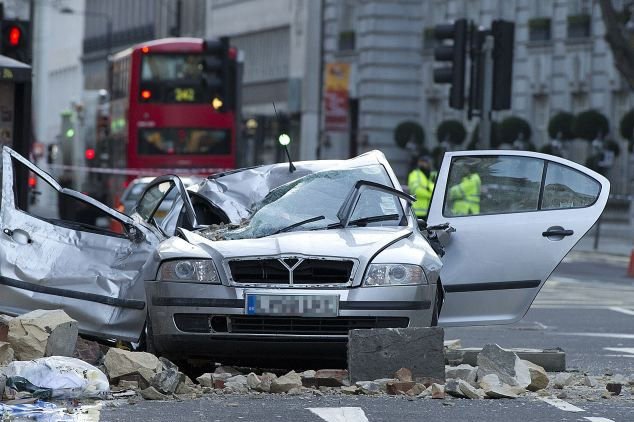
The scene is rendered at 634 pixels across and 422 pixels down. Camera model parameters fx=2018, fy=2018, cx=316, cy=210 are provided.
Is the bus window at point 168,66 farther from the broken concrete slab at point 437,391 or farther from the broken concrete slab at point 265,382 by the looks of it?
the broken concrete slab at point 437,391

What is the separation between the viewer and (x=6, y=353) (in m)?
11.5

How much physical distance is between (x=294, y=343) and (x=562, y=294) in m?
13.9

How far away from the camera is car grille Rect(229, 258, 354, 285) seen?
37.7ft

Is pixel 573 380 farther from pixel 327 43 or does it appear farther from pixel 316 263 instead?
pixel 327 43

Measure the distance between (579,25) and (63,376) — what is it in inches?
1756

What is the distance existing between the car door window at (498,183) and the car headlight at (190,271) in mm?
2471

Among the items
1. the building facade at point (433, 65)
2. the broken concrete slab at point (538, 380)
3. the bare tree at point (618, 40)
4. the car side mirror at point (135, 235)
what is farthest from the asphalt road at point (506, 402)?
the building facade at point (433, 65)

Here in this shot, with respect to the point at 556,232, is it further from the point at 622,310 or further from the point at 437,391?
the point at 622,310

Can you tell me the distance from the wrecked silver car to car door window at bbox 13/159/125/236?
32mm

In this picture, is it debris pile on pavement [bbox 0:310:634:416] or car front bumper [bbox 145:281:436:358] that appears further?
car front bumper [bbox 145:281:436:358]

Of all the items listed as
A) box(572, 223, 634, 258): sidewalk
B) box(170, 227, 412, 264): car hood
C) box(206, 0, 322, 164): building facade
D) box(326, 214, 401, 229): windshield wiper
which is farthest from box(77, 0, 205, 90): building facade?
box(170, 227, 412, 264): car hood

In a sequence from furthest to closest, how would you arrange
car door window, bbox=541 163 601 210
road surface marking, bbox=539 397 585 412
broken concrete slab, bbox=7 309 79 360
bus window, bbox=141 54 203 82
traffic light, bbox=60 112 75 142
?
traffic light, bbox=60 112 75 142, bus window, bbox=141 54 203 82, car door window, bbox=541 163 601 210, broken concrete slab, bbox=7 309 79 360, road surface marking, bbox=539 397 585 412

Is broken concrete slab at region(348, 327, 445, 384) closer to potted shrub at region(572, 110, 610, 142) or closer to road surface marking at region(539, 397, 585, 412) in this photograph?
road surface marking at region(539, 397, 585, 412)

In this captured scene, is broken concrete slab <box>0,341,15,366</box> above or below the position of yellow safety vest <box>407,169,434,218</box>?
above
